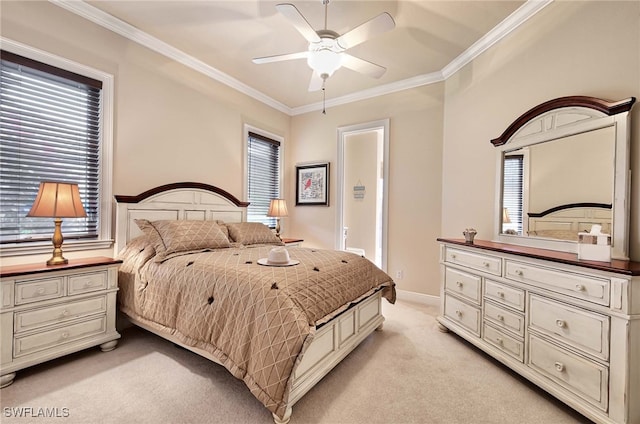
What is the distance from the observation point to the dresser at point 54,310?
177 centimetres

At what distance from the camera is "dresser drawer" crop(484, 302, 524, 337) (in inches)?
75.1

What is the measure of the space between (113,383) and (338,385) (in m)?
1.53

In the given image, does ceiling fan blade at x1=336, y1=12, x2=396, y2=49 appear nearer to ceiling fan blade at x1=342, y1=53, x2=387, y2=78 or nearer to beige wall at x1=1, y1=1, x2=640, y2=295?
ceiling fan blade at x1=342, y1=53, x2=387, y2=78

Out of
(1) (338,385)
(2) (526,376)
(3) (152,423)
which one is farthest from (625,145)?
(3) (152,423)

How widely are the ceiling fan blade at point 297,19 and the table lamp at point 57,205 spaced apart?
2014 millimetres

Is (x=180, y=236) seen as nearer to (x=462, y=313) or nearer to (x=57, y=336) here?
(x=57, y=336)

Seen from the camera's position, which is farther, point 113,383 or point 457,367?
point 457,367

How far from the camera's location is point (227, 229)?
323cm

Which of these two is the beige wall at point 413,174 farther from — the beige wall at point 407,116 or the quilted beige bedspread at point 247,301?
the quilted beige bedspread at point 247,301

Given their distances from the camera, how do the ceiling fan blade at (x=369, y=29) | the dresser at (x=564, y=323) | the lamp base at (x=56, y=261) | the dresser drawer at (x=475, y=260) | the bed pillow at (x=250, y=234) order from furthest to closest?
the bed pillow at (x=250, y=234) → the dresser drawer at (x=475, y=260) → the lamp base at (x=56, y=261) → the ceiling fan blade at (x=369, y=29) → the dresser at (x=564, y=323)

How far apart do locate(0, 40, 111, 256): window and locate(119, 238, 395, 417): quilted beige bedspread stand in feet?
1.91

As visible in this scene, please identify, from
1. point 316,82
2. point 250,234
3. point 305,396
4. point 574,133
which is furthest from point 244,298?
point 574,133

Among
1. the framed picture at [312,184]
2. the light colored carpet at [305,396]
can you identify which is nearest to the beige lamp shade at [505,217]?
the light colored carpet at [305,396]

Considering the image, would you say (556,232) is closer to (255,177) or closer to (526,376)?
(526,376)
